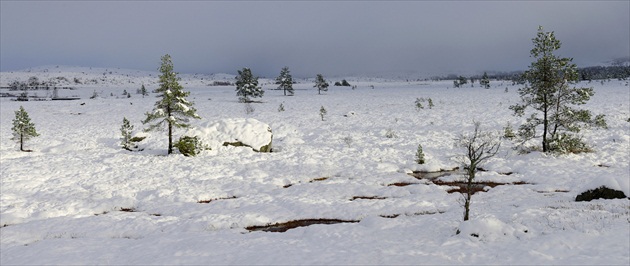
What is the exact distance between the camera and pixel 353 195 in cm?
1830

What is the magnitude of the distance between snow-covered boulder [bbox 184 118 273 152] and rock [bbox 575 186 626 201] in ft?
67.4

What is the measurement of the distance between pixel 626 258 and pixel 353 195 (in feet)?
36.9

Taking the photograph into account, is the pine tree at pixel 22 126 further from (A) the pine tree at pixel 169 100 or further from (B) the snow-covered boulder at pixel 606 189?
(B) the snow-covered boulder at pixel 606 189

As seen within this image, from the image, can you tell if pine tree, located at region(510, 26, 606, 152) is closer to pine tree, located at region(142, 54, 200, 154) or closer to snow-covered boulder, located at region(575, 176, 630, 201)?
snow-covered boulder, located at region(575, 176, 630, 201)

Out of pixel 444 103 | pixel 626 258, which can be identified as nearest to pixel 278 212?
pixel 626 258

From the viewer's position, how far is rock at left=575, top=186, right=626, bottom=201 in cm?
1433

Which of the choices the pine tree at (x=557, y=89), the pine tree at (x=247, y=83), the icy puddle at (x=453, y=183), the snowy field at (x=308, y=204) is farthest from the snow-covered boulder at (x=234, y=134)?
the pine tree at (x=247, y=83)

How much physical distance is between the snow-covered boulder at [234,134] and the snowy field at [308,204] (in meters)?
0.91

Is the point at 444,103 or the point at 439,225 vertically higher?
the point at 444,103

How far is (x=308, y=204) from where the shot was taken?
54.6 feet

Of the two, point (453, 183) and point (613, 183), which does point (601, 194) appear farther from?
point (453, 183)

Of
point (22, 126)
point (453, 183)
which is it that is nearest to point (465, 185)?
point (453, 183)

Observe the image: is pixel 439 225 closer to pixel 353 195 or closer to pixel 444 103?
pixel 353 195

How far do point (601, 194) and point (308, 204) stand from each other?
38.8 feet
